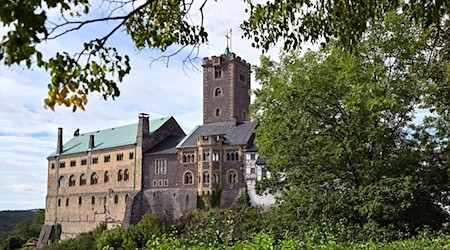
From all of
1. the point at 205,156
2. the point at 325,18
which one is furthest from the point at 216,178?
the point at 325,18

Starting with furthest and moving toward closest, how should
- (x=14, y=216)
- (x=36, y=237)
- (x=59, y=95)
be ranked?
(x=14, y=216), (x=36, y=237), (x=59, y=95)

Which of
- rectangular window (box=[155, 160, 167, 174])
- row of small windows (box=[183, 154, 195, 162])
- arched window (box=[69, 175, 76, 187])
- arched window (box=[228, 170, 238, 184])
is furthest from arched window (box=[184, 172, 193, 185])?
arched window (box=[69, 175, 76, 187])

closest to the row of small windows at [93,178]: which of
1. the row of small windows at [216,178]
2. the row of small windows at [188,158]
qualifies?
the row of small windows at [188,158]

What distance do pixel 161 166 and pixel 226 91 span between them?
11.3 meters

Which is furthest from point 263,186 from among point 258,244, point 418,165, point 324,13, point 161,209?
point 161,209

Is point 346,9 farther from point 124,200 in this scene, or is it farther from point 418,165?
point 124,200

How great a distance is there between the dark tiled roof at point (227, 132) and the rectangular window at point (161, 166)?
2.63 m

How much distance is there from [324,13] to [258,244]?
4.52 meters

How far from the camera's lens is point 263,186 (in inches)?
1006

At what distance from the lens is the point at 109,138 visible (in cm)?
7288

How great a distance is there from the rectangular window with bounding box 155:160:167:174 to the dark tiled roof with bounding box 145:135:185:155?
1.04 m

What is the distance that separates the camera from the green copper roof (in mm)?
68731

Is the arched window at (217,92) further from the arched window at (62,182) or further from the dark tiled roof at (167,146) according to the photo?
the arched window at (62,182)

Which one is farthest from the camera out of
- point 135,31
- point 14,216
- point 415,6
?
point 14,216
